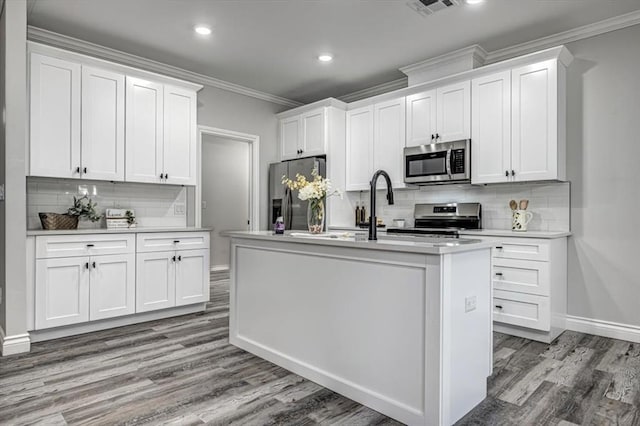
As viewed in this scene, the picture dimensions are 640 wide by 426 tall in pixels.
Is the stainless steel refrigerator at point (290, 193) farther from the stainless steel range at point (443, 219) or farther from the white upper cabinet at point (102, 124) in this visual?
the white upper cabinet at point (102, 124)

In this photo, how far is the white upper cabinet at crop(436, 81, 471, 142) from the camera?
391cm

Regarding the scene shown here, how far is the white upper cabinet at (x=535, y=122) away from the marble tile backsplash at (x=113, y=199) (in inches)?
138

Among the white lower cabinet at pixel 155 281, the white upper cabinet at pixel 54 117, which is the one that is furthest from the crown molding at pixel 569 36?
the white upper cabinet at pixel 54 117

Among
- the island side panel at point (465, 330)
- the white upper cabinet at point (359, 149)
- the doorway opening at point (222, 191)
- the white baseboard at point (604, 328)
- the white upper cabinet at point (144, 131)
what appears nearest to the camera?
the island side panel at point (465, 330)

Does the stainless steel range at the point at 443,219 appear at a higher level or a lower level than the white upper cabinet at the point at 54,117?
lower

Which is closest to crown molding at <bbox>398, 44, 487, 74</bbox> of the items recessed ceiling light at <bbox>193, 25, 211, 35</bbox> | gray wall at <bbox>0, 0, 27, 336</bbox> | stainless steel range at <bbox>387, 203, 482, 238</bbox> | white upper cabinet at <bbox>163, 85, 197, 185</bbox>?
stainless steel range at <bbox>387, 203, 482, 238</bbox>

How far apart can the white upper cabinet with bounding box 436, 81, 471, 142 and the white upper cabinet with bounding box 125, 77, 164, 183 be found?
9.30 ft

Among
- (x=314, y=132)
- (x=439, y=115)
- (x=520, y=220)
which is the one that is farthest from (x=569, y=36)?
(x=314, y=132)

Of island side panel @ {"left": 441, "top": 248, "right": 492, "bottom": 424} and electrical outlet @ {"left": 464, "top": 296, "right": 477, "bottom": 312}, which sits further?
electrical outlet @ {"left": 464, "top": 296, "right": 477, "bottom": 312}

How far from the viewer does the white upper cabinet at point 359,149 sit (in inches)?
189

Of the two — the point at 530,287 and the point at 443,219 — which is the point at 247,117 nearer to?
the point at 443,219

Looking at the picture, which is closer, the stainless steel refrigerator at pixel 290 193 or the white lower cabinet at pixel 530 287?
the white lower cabinet at pixel 530 287

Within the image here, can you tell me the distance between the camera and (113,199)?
13.4ft

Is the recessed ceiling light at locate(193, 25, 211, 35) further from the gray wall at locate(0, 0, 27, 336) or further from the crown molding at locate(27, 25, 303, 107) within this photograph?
the gray wall at locate(0, 0, 27, 336)
